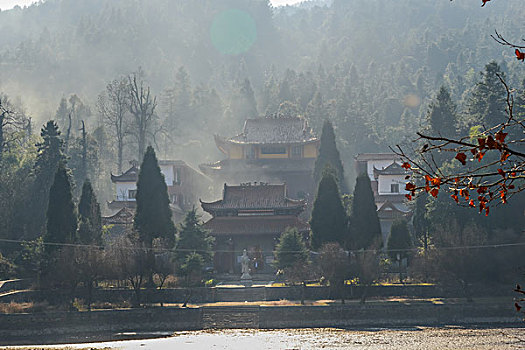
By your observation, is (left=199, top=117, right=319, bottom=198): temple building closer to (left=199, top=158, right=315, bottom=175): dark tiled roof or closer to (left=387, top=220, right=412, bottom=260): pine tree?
(left=199, top=158, right=315, bottom=175): dark tiled roof

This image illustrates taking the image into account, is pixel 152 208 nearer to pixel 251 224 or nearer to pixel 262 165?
pixel 251 224

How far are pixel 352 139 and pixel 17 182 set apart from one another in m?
51.2

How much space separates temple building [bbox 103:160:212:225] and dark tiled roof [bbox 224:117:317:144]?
579cm

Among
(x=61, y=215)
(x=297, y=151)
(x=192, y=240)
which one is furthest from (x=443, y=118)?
(x=61, y=215)

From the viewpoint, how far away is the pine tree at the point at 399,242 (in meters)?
38.7

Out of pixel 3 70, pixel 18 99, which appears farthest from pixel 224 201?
pixel 3 70

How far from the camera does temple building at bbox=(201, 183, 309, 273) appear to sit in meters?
45.0

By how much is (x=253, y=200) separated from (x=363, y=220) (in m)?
10.6

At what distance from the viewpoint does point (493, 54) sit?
15338cm

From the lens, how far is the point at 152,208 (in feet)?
130

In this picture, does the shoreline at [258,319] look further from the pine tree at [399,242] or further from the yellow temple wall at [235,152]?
the yellow temple wall at [235,152]

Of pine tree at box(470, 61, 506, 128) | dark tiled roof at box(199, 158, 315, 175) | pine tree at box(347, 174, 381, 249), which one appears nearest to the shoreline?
pine tree at box(347, 174, 381, 249)

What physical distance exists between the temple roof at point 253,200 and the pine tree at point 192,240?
6.79 metres

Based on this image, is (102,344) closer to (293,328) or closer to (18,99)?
(293,328)
